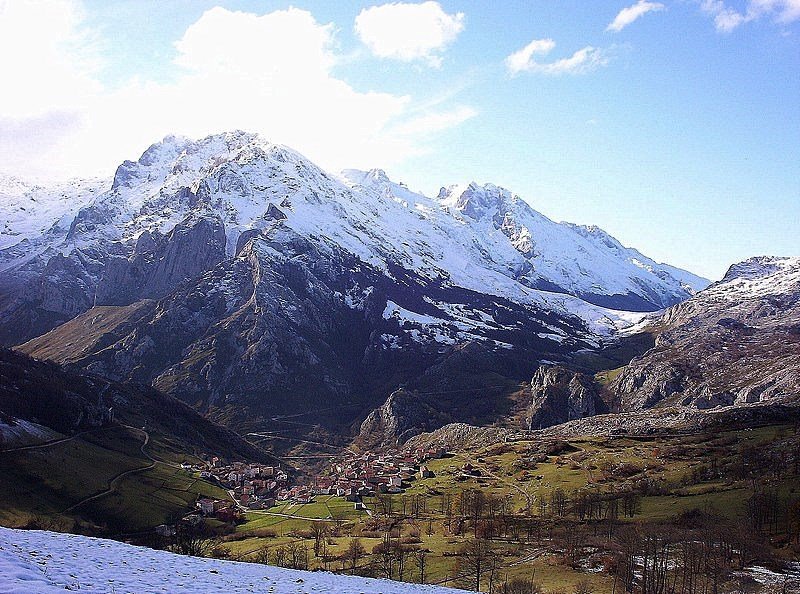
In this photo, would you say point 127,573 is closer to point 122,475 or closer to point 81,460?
point 122,475

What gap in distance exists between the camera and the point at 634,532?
82.3 meters

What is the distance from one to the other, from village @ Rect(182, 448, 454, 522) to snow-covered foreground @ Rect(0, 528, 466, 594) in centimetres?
9256

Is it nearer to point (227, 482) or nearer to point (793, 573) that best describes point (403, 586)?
point (793, 573)

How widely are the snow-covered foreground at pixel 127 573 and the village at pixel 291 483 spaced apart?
92.6 metres

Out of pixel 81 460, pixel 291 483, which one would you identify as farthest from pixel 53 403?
pixel 291 483

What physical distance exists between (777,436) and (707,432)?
25.6 meters

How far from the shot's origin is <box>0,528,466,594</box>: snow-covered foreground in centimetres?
2655

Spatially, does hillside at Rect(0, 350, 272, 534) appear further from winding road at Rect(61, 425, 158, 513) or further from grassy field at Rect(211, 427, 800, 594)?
grassy field at Rect(211, 427, 800, 594)

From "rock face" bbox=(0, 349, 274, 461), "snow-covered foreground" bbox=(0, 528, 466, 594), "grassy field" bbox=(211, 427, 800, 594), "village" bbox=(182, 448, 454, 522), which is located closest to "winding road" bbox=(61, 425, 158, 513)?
"rock face" bbox=(0, 349, 274, 461)

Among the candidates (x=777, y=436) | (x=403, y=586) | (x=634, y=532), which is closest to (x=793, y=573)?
(x=634, y=532)

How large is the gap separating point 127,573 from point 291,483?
156 metres

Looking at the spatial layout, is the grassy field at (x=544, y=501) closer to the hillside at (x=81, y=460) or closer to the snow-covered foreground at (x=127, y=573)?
the hillside at (x=81, y=460)

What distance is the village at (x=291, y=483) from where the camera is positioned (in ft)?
464

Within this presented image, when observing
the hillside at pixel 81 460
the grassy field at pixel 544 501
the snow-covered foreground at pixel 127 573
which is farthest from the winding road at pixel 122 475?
the snow-covered foreground at pixel 127 573
